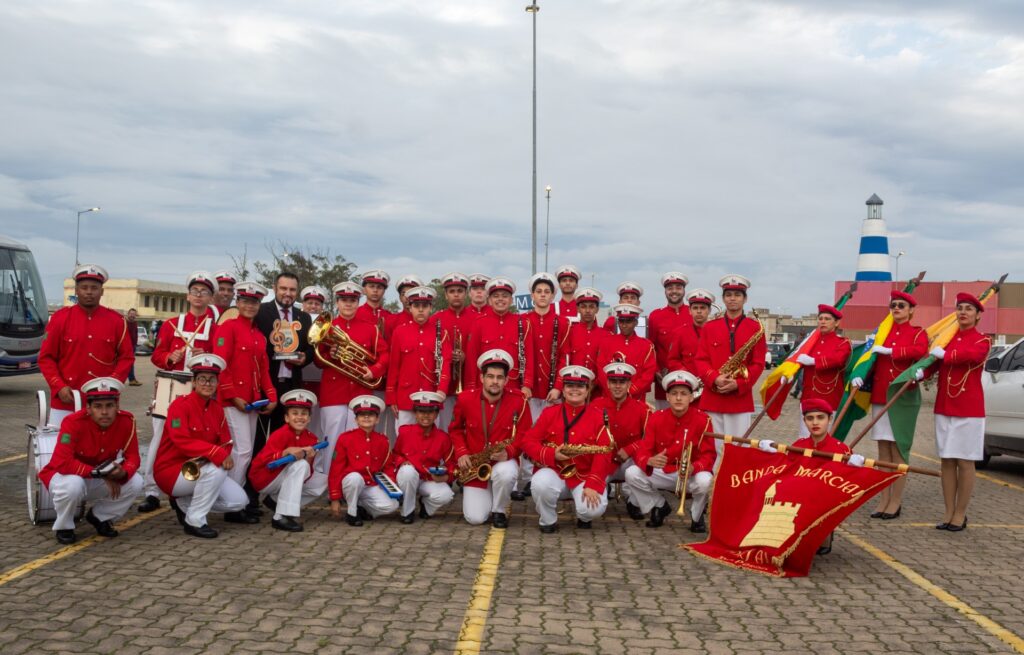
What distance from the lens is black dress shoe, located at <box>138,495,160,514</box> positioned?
25.8 feet

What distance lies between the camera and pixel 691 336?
899 centimetres

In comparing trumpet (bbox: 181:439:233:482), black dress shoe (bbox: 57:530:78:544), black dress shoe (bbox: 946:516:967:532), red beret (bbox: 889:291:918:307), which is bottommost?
black dress shoe (bbox: 946:516:967:532)

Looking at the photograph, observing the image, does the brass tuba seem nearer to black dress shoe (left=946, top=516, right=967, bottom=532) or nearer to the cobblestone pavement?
the cobblestone pavement

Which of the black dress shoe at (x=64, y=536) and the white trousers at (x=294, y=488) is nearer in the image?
the black dress shoe at (x=64, y=536)

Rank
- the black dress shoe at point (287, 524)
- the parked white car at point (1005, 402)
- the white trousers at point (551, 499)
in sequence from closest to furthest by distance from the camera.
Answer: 1. the black dress shoe at point (287, 524)
2. the white trousers at point (551, 499)
3. the parked white car at point (1005, 402)

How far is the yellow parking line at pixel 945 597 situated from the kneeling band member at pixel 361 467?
389 cm

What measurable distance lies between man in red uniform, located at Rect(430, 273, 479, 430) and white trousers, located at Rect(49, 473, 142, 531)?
3.01 m

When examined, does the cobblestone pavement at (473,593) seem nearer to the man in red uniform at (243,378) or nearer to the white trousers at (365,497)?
the white trousers at (365,497)

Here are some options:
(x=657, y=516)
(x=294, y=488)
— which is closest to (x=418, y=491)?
(x=294, y=488)

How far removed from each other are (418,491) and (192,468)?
1.92 m

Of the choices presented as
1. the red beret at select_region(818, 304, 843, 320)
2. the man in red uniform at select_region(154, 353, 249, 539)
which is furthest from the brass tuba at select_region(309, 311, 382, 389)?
the red beret at select_region(818, 304, 843, 320)

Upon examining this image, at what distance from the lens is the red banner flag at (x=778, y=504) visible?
6.13 m

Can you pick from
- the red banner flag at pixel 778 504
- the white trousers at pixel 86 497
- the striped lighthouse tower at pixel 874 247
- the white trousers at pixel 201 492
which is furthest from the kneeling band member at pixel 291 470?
the striped lighthouse tower at pixel 874 247

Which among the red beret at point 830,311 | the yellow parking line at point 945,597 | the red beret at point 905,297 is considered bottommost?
the yellow parking line at point 945,597
